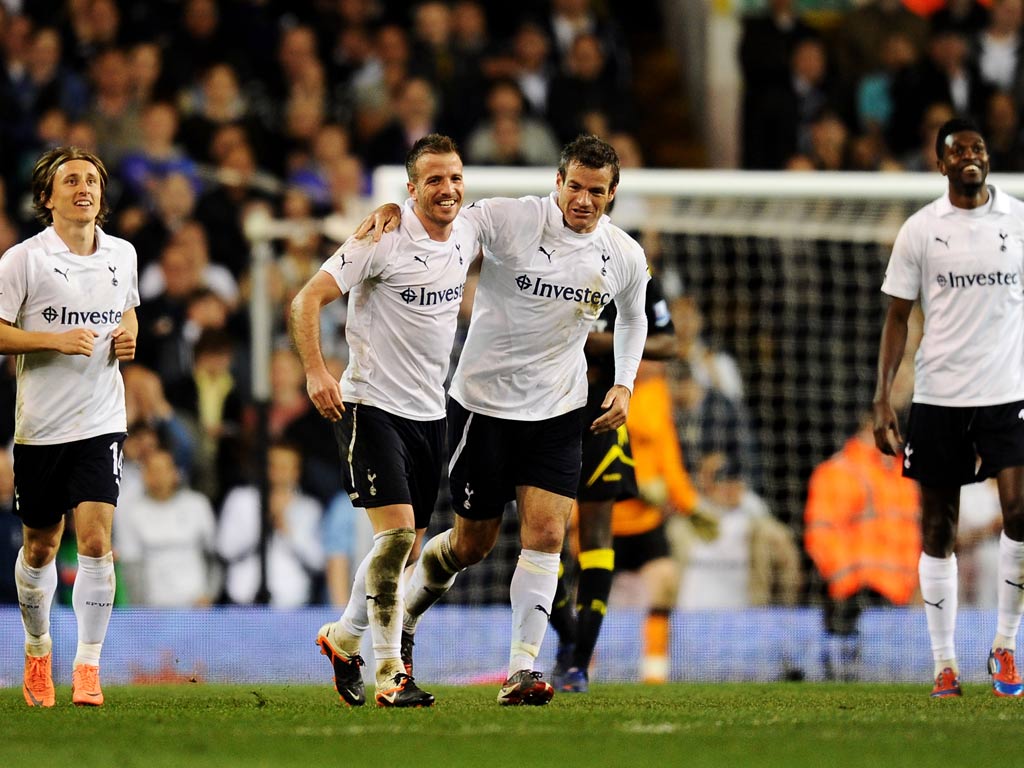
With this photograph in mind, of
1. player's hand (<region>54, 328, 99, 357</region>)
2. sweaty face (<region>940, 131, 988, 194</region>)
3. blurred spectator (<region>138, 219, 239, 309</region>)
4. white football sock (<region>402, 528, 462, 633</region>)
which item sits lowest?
white football sock (<region>402, 528, 462, 633</region>)

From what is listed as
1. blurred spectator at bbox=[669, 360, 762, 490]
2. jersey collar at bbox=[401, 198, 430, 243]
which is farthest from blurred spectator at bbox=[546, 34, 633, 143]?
jersey collar at bbox=[401, 198, 430, 243]

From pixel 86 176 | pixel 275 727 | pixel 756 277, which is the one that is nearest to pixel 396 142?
pixel 756 277

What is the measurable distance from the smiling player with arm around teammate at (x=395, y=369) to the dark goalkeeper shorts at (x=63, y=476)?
1051 millimetres

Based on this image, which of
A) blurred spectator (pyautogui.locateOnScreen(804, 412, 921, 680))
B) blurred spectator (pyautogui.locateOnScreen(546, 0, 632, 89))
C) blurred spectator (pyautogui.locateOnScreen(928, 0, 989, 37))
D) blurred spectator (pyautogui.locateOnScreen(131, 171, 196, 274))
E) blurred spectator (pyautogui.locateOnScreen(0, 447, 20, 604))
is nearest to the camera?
blurred spectator (pyautogui.locateOnScreen(0, 447, 20, 604))

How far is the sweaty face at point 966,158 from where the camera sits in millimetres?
8383

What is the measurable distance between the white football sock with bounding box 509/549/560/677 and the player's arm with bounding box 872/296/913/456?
5.91 feet

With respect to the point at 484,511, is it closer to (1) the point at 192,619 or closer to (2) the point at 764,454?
(1) the point at 192,619

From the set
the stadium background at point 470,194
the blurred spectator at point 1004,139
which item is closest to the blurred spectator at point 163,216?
the stadium background at point 470,194

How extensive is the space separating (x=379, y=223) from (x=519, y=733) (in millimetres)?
2300

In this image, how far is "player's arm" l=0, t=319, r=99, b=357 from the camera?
300 inches

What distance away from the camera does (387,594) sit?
751 cm

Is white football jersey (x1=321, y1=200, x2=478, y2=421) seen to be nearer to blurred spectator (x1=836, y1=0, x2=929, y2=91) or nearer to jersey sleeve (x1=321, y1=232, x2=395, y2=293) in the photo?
jersey sleeve (x1=321, y1=232, x2=395, y2=293)

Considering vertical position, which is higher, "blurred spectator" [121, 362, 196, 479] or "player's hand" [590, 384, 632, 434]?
"blurred spectator" [121, 362, 196, 479]

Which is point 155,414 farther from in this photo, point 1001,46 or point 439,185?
point 1001,46
